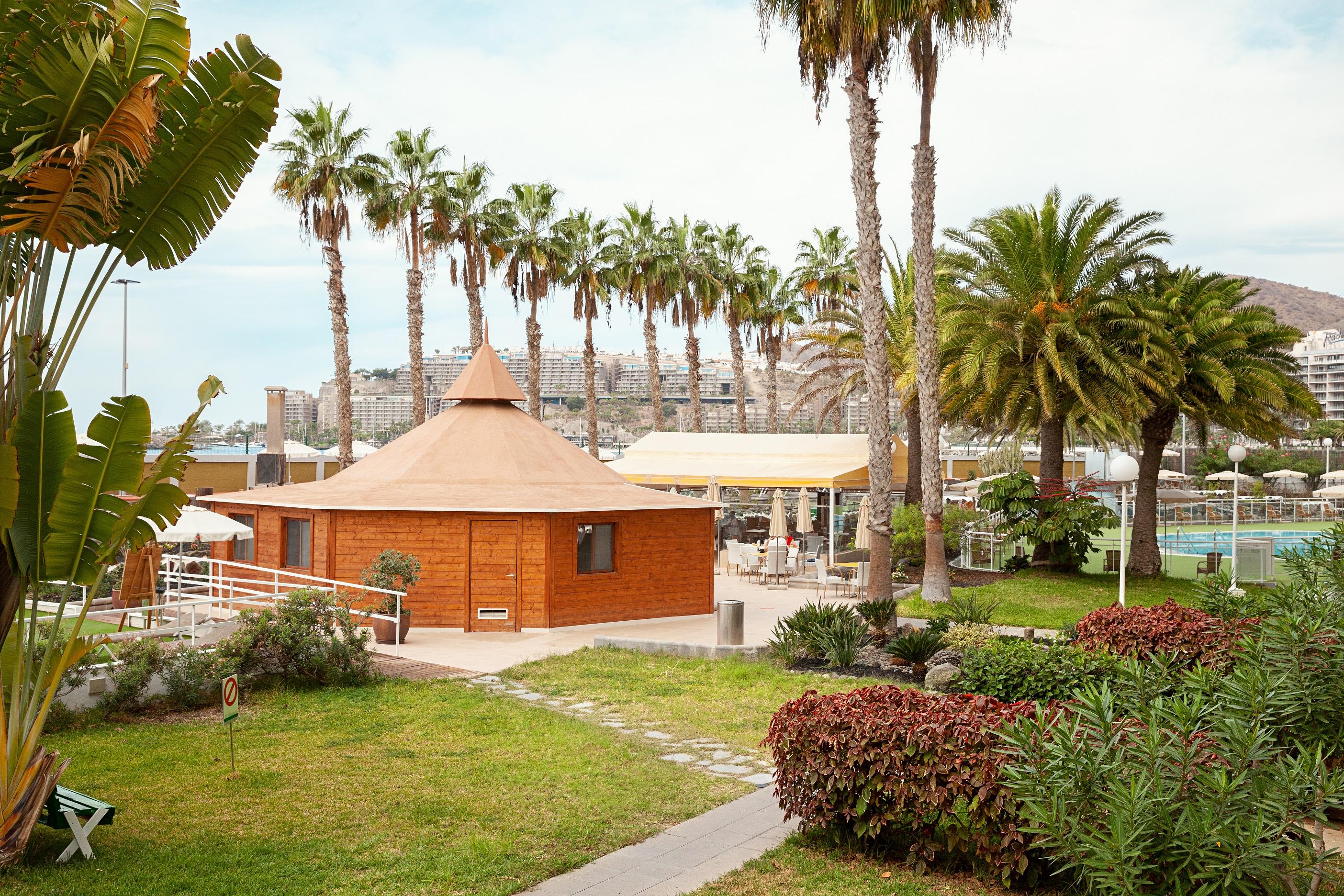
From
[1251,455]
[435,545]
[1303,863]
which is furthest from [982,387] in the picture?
[1251,455]

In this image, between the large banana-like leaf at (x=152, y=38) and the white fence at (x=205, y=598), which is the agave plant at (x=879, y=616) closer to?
the white fence at (x=205, y=598)

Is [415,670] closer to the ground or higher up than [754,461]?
closer to the ground

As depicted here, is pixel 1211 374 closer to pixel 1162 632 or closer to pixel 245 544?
pixel 1162 632

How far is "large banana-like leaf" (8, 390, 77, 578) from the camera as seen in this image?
6.10m

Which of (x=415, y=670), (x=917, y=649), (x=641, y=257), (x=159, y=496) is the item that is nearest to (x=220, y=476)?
(x=641, y=257)

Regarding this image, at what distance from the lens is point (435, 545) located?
58.2 feet

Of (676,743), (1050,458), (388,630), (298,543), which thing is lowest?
(676,743)

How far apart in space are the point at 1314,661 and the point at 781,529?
18.3 metres

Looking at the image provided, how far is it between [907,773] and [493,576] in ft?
39.5

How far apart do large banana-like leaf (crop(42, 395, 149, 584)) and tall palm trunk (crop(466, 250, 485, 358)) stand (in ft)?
93.6

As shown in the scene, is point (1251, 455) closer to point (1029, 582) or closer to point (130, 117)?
point (1029, 582)

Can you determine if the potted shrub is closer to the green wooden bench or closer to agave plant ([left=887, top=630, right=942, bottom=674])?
agave plant ([left=887, top=630, right=942, bottom=674])

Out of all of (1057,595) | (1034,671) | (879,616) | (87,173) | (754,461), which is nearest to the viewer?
(87,173)

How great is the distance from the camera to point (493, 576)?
17.7 m
